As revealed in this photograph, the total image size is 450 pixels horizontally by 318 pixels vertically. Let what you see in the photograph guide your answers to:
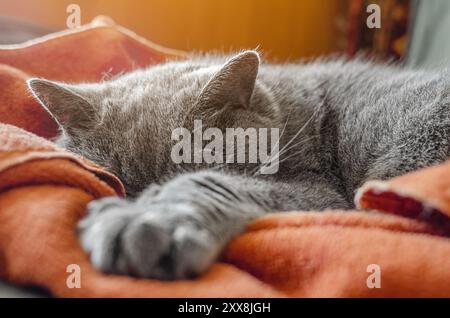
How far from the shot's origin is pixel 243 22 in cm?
225

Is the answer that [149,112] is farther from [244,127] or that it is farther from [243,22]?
[243,22]

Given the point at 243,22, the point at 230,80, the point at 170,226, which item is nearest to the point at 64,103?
the point at 230,80

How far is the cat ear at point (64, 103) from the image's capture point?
112 centimetres

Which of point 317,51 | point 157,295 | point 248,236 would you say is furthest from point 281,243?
point 317,51

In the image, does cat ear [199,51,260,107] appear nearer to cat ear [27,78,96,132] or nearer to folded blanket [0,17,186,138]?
cat ear [27,78,96,132]

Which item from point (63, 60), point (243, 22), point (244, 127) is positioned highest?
point (243, 22)

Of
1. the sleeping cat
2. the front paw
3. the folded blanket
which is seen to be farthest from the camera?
the folded blanket

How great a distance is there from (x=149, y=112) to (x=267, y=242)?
0.45m

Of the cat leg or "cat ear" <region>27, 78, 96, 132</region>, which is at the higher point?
"cat ear" <region>27, 78, 96, 132</region>

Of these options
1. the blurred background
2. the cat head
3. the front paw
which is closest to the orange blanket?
the front paw

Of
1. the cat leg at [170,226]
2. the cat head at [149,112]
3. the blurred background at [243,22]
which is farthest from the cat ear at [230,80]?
the blurred background at [243,22]

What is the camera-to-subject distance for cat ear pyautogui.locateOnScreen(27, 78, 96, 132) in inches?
43.9

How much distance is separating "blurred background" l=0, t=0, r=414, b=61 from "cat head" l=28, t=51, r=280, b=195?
2.26ft

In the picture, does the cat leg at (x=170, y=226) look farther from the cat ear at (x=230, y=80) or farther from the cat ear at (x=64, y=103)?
the cat ear at (x=64, y=103)
